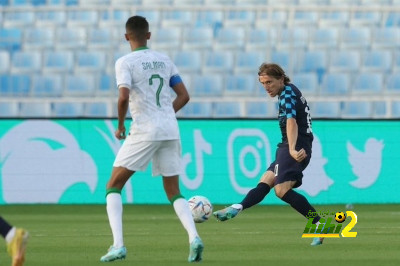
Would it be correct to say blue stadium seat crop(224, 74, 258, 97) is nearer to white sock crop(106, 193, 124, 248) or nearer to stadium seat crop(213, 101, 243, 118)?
stadium seat crop(213, 101, 243, 118)

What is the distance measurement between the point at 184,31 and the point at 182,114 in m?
3.07

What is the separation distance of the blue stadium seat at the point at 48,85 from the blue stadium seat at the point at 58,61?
26cm

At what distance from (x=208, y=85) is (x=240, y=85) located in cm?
61

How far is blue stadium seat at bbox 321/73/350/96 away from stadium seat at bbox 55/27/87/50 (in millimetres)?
4846

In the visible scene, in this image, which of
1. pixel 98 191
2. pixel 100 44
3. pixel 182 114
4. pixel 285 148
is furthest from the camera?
pixel 100 44

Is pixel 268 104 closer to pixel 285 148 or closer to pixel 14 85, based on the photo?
pixel 14 85

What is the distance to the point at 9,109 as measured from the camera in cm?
2123

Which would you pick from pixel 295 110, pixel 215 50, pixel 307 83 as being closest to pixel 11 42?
pixel 215 50

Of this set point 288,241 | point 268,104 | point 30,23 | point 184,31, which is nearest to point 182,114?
point 268,104

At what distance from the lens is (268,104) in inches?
824

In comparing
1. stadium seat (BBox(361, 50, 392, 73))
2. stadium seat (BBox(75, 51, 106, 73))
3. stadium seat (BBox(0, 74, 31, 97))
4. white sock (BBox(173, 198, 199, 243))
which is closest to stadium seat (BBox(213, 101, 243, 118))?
stadium seat (BBox(75, 51, 106, 73))

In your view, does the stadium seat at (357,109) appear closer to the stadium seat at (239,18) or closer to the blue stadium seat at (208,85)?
the blue stadium seat at (208,85)

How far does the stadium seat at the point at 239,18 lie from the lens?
77.3 ft

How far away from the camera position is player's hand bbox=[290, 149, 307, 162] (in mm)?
10423
